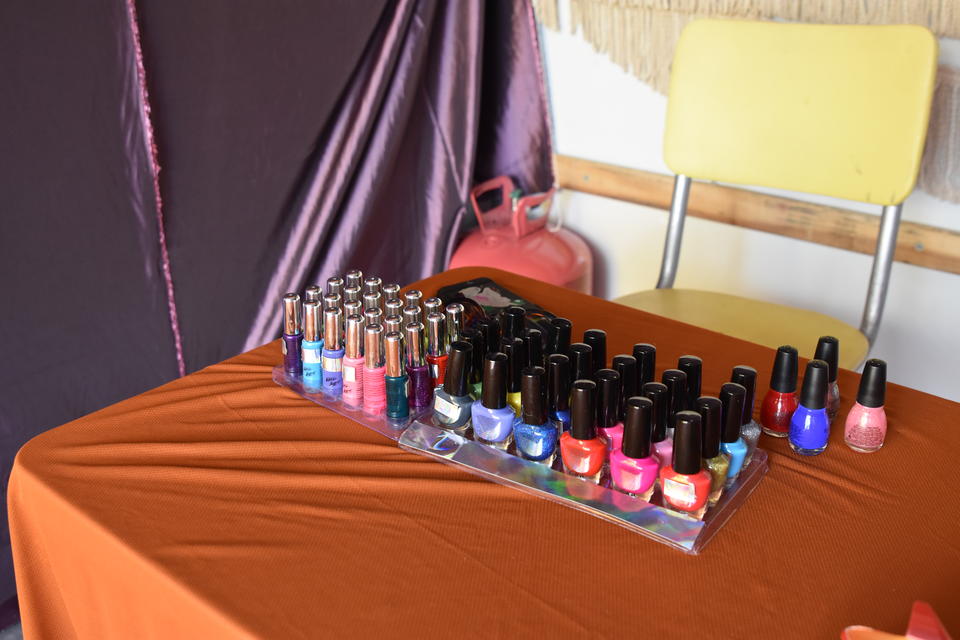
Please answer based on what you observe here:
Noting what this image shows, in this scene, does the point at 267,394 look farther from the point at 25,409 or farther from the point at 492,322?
the point at 25,409

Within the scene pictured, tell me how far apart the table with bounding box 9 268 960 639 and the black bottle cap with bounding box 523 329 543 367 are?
0.14m

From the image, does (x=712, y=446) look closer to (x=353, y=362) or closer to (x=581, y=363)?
(x=581, y=363)

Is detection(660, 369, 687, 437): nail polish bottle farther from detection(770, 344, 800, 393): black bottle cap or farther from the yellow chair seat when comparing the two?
the yellow chair seat

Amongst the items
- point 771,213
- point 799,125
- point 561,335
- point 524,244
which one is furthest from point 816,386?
point 524,244

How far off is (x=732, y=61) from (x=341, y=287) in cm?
86

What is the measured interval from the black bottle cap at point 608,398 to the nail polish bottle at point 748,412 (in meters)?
0.12

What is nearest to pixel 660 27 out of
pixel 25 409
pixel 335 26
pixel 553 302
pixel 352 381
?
pixel 335 26

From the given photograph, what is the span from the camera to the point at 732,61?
4.96ft

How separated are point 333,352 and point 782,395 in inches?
17.8

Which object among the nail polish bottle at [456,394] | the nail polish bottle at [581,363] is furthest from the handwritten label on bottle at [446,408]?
the nail polish bottle at [581,363]

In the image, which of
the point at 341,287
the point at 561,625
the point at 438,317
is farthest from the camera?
the point at 341,287

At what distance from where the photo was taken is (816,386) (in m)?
0.82

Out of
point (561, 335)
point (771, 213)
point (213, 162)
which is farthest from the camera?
point (771, 213)

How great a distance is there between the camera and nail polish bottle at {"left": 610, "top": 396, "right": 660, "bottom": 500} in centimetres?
73
